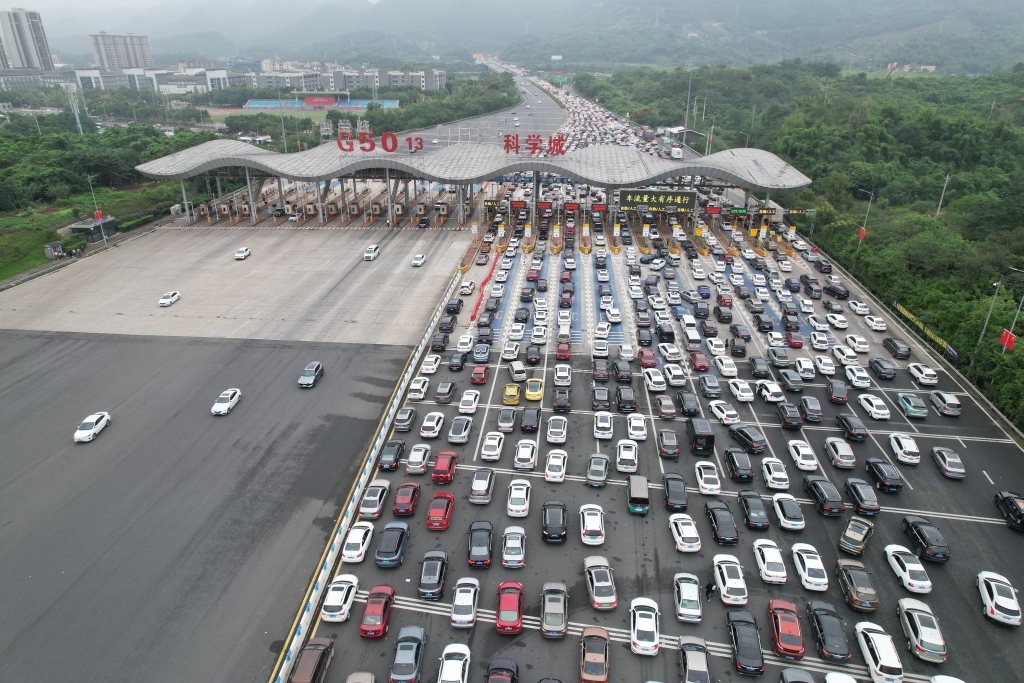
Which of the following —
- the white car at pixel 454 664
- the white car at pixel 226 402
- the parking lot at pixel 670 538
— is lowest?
the parking lot at pixel 670 538

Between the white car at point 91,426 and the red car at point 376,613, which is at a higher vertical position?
the red car at point 376,613

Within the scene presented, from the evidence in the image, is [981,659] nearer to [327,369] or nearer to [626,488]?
[626,488]

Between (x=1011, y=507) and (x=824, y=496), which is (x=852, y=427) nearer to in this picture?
(x=824, y=496)

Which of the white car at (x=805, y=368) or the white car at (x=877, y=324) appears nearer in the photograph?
the white car at (x=805, y=368)

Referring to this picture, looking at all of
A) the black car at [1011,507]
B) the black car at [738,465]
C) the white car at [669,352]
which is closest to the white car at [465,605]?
the black car at [738,465]

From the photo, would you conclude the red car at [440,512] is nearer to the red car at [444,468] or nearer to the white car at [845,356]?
the red car at [444,468]

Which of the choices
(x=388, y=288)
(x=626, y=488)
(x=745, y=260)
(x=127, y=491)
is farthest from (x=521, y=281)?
(x=127, y=491)
